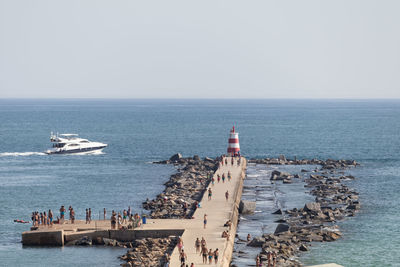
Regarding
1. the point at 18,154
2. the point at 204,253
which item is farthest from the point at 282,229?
the point at 18,154

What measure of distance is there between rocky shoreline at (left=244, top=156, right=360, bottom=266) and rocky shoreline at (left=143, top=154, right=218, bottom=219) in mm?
Answer: 8976

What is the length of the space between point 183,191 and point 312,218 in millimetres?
18079

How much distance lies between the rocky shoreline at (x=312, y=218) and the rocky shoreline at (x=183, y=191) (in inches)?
353

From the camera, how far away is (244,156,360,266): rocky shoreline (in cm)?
5184

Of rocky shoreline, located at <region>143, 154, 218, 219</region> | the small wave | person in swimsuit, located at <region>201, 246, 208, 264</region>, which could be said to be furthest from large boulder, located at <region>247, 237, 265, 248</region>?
the small wave

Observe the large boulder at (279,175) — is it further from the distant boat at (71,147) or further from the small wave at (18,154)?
the small wave at (18,154)

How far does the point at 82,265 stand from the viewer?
4847cm

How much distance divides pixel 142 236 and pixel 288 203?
872 inches

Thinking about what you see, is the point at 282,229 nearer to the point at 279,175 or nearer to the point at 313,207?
the point at 313,207

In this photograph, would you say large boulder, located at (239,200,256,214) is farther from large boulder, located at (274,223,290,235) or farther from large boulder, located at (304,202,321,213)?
large boulder, located at (274,223,290,235)

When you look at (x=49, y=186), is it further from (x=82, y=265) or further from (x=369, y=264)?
(x=369, y=264)

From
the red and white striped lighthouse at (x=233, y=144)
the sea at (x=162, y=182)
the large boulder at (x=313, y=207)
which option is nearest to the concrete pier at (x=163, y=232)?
the sea at (x=162, y=182)

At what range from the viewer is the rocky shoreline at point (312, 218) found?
51.8m

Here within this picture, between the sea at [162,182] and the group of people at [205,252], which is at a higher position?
the group of people at [205,252]
